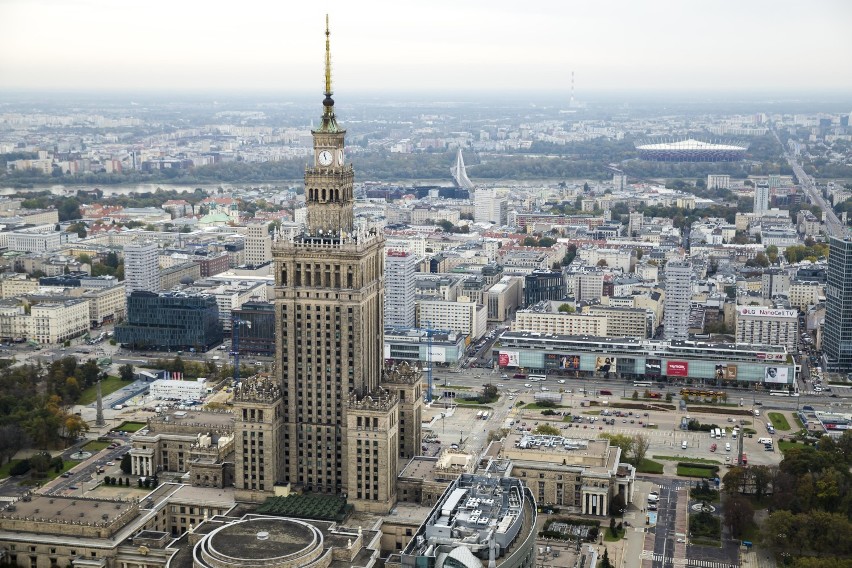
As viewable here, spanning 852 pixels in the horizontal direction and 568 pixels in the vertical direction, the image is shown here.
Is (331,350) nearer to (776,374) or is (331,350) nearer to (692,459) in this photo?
(692,459)

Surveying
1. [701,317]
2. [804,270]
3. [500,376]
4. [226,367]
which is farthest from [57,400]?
[804,270]

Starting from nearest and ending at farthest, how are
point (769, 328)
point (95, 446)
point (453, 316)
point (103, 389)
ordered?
point (95, 446) < point (103, 389) < point (769, 328) < point (453, 316)

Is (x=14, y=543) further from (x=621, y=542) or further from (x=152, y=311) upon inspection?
(x=152, y=311)

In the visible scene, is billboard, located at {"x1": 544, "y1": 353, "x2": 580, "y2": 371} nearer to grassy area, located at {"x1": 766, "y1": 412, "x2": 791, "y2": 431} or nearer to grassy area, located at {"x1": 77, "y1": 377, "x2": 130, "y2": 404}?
grassy area, located at {"x1": 766, "y1": 412, "x2": 791, "y2": 431}

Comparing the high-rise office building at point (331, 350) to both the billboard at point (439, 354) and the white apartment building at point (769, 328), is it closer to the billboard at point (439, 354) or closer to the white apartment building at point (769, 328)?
the billboard at point (439, 354)

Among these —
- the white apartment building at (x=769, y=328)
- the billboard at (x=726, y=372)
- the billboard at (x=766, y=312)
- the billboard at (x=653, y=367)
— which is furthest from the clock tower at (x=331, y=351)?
the billboard at (x=766, y=312)

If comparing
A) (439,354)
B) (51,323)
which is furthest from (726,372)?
(51,323)
